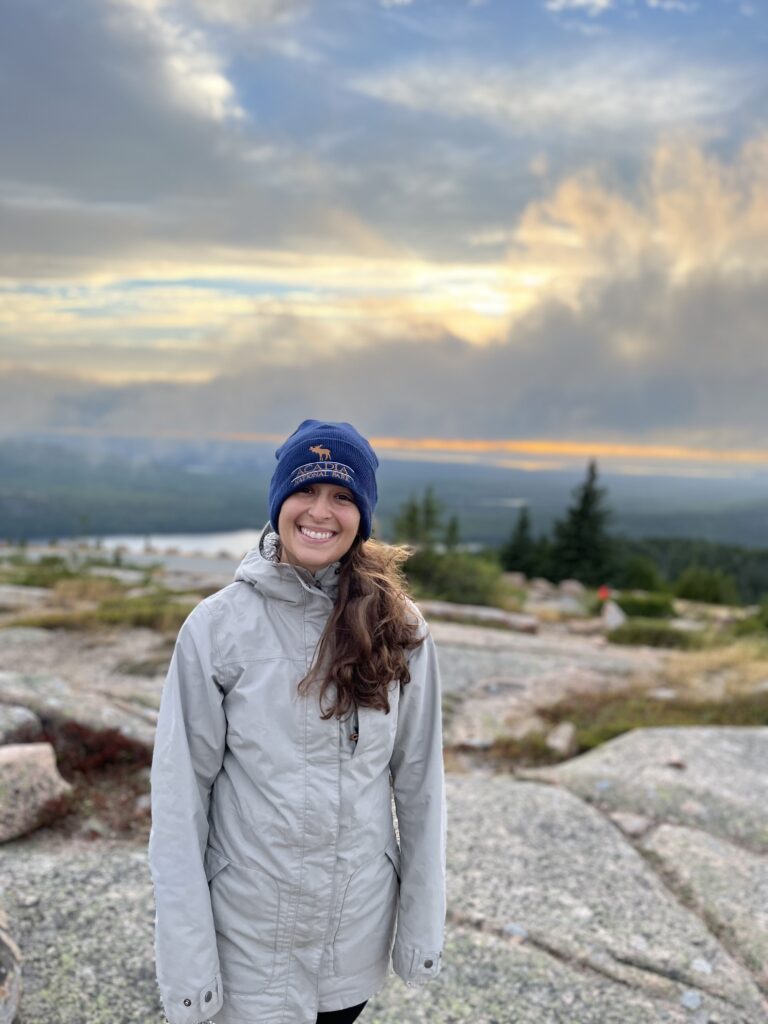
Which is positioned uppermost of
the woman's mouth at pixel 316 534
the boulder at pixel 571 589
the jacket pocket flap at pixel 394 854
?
the woman's mouth at pixel 316 534

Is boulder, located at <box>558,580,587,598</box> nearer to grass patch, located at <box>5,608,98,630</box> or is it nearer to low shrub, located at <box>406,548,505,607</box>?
low shrub, located at <box>406,548,505,607</box>

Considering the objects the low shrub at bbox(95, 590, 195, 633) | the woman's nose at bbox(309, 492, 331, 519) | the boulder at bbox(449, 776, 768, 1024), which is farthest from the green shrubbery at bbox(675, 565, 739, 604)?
the woman's nose at bbox(309, 492, 331, 519)

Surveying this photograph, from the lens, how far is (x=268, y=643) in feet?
8.05

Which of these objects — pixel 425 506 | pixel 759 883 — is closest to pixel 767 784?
pixel 759 883

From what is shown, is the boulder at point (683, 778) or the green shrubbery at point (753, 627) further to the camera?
the green shrubbery at point (753, 627)

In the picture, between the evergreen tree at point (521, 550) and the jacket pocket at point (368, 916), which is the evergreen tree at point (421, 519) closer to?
the evergreen tree at point (521, 550)

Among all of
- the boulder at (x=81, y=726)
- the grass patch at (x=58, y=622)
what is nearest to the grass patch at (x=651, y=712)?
the boulder at (x=81, y=726)

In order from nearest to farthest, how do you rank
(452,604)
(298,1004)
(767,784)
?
(298,1004)
(767,784)
(452,604)

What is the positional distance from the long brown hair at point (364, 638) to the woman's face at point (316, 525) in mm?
111

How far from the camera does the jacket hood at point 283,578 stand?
2.49 metres

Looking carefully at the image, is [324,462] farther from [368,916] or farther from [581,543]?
[581,543]

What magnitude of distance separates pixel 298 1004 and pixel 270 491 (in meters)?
1.65

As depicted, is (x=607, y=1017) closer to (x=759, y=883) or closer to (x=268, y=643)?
(x=759, y=883)

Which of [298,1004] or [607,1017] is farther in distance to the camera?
[607,1017]
